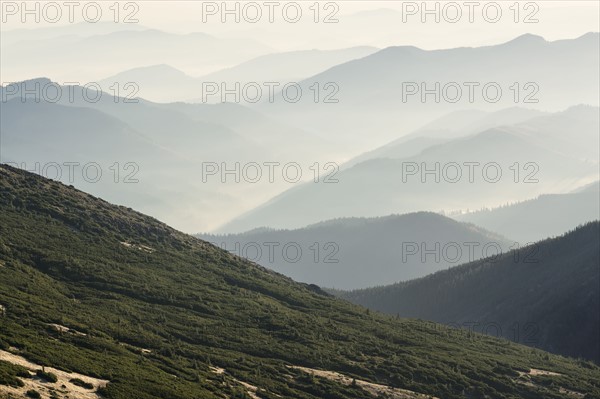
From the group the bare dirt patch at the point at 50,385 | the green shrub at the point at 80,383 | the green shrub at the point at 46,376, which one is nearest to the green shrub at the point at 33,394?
the bare dirt patch at the point at 50,385

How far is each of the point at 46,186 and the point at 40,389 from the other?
272 feet

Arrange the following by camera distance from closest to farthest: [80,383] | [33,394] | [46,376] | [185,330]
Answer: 1. [33,394]
2. [46,376]
3. [80,383]
4. [185,330]

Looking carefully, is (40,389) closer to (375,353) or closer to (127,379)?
(127,379)

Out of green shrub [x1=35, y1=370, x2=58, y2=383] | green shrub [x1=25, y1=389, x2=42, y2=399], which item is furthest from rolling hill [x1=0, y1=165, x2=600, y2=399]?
green shrub [x1=25, y1=389, x2=42, y2=399]

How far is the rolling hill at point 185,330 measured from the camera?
72.7 meters

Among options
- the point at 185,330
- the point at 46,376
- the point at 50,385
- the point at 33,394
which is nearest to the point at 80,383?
the point at 46,376

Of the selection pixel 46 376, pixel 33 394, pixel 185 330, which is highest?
pixel 185 330

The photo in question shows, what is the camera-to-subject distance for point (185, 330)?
93.2 metres

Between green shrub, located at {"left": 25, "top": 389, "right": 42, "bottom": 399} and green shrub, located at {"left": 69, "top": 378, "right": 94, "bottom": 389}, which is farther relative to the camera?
green shrub, located at {"left": 69, "top": 378, "right": 94, "bottom": 389}

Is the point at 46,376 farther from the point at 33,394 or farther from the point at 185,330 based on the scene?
the point at 185,330

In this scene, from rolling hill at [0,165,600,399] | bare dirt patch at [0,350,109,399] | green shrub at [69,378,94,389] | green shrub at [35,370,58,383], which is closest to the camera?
bare dirt patch at [0,350,109,399]

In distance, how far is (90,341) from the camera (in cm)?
7506

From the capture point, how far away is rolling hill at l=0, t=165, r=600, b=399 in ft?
238

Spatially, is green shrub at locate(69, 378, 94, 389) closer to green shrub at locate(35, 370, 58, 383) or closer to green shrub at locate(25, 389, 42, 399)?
green shrub at locate(35, 370, 58, 383)
